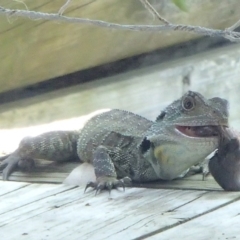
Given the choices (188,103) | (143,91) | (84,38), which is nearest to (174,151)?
(188,103)

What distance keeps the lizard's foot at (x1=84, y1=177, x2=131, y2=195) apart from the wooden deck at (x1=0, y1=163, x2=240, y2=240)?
0.04 meters

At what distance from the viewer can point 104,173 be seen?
10.9 ft

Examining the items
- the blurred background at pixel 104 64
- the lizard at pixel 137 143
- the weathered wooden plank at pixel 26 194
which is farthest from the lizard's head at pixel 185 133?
the blurred background at pixel 104 64

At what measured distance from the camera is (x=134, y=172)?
352 cm

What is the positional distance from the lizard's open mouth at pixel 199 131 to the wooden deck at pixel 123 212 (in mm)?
254

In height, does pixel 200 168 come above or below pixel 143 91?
below

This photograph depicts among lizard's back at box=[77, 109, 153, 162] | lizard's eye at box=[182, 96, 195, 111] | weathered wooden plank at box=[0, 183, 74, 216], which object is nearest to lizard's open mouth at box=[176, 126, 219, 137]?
lizard's eye at box=[182, 96, 195, 111]

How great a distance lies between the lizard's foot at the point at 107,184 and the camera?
3135 millimetres

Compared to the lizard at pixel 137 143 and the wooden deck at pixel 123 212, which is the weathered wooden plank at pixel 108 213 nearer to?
the wooden deck at pixel 123 212

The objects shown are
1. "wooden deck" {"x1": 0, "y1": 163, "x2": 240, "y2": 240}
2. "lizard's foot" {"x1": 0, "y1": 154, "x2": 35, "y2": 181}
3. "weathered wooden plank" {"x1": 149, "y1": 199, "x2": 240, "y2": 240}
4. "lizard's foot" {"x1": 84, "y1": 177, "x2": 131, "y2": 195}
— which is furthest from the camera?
"lizard's foot" {"x1": 0, "y1": 154, "x2": 35, "y2": 181}

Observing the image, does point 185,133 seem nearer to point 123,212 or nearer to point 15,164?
point 123,212

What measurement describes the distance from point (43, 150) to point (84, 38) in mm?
822

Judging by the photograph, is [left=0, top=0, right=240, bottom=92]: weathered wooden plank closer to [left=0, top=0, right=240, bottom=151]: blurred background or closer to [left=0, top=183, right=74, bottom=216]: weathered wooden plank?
[left=0, top=0, right=240, bottom=151]: blurred background

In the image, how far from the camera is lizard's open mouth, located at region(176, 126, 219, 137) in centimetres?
299
